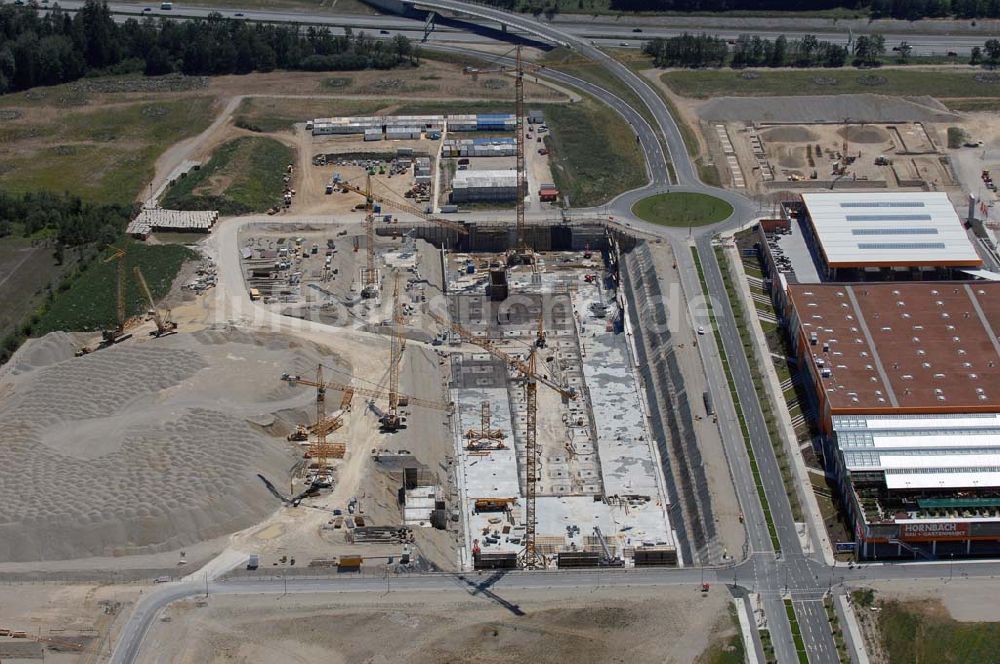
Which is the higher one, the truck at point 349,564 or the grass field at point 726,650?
the truck at point 349,564

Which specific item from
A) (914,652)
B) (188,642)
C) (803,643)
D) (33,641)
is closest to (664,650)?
(803,643)

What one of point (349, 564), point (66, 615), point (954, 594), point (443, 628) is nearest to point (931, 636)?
point (954, 594)

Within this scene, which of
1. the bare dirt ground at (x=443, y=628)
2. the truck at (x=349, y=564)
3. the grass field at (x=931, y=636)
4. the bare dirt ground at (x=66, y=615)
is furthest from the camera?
the truck at (x=349, y=564)

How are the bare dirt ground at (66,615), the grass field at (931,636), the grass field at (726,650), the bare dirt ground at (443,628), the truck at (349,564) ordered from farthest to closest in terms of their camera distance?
the truck at (349,564) < the grass field at (931,636) < the bare dirt ground at (443,628) < the bare dirt ground at (66,615) < the grass field at (726,650)

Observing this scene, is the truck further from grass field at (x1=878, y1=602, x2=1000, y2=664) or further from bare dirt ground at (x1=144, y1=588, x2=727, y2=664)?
grass field at (x1=878, y1=602, x2=1000, y2=664)

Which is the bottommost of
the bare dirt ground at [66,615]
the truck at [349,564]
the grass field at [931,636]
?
the grass field at [931,636]

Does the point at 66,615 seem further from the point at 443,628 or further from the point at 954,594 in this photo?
the point at 954,594

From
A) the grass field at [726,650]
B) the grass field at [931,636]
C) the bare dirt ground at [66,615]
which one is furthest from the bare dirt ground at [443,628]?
the grass field at [931,636]

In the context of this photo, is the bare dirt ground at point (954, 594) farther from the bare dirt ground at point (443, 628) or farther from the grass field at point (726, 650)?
the bare dirt ground at point (443, 628)

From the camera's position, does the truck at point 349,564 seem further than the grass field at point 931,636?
Yes
